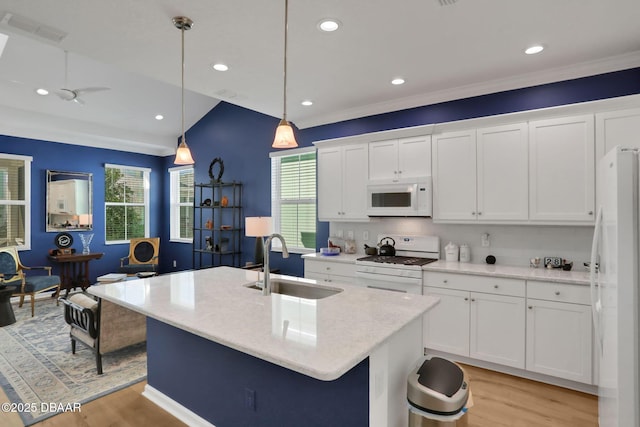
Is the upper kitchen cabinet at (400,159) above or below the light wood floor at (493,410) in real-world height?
above

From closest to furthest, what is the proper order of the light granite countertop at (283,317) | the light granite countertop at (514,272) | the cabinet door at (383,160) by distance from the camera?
the light granite countertop at (283,317)
the light granite countertop at (514,272)
the cabinet door at (383,160)

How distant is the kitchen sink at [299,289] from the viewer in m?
2.51

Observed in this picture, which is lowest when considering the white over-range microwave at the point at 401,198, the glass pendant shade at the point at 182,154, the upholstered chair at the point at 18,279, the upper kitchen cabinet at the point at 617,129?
the upholstered chair at the point at 18,279

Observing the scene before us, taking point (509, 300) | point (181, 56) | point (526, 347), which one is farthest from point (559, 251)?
point (181, 56)

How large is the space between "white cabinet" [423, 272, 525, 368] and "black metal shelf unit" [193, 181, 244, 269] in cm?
369

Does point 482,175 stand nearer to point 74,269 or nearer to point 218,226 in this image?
point 218,226

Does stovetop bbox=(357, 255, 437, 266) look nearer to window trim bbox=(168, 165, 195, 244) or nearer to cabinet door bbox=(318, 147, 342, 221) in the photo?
cabinet door bbox=(318, 147, 342, 221)

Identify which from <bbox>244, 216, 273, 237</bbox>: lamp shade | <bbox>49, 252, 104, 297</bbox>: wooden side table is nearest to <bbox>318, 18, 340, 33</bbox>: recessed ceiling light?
<bbox>244, 216, 273, 237</bbox>: lamp shade

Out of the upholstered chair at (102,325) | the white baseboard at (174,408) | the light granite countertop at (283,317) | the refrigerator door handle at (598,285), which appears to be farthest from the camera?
the upholstered chair at (102,325)

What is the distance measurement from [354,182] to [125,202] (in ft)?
17.4

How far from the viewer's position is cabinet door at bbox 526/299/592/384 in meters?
2.70

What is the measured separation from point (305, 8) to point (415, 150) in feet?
6.62

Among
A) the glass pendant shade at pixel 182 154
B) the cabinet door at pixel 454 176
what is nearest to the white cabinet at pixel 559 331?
the cabinet door at pixel 454 176

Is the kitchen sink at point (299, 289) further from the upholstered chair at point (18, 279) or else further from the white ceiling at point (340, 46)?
the upholstered chair at point (18, 279)
